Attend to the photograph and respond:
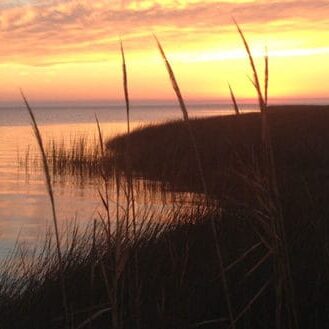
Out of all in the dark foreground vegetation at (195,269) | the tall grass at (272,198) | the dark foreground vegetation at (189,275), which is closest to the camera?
the tall grass at (272,198)

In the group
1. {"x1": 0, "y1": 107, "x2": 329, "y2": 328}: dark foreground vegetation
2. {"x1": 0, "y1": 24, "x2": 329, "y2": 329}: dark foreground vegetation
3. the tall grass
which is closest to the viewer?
the tall grass

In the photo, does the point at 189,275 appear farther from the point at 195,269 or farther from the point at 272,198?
the point at 272,198

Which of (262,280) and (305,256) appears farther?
(305,256)

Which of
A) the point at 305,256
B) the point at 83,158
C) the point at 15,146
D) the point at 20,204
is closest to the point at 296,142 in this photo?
the point at 83,158

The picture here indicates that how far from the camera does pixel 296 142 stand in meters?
19.8

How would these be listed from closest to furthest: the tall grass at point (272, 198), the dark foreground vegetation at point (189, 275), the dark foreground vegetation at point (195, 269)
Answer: the tall grass at point (272, 198) → the dark foreground vegetation at point (195, 269) → the dark foreground vegetation at point (189, 275)

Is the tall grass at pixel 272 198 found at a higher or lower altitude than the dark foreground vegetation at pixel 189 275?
higher

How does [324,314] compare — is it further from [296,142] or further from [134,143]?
[134,143]

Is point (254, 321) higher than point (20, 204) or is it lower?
higher

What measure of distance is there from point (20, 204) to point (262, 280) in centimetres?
1215

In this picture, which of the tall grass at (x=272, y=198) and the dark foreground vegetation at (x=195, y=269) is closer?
the tall grass at (x=272, y=198)

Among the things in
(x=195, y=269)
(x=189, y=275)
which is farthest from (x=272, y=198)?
(x=195, y=269)

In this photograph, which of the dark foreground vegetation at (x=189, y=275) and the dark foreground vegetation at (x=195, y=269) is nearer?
the dark foreground vegetation at (x=195, y=269)

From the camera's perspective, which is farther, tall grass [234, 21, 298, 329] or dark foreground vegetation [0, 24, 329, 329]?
dark foreground vegetation [0, 24, 329, 329]
